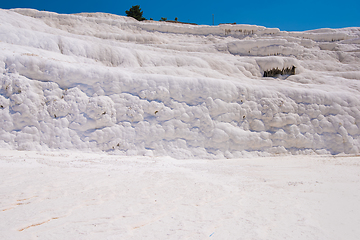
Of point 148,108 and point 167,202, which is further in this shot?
point 148,108

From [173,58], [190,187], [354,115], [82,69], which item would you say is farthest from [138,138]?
[354,115]

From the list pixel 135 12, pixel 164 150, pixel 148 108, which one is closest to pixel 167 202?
pixel 164 150

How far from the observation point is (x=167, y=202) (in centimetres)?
314

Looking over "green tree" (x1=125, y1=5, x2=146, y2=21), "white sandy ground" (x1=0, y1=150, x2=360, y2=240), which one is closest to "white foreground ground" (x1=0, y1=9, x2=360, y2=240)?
"white sandy ground" (x1=0, y1=150, x2=360, y2=240)

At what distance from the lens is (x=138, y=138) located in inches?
264

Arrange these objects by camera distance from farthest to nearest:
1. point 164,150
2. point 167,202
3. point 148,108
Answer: point 148,108, point 164,150, point 167,202

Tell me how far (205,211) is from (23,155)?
14.2ft

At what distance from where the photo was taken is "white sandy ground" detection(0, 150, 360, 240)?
7.69 ft

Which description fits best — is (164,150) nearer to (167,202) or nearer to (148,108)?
(148,108)

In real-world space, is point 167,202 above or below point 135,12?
below

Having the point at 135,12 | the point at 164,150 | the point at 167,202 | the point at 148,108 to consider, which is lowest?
the point at 167,202

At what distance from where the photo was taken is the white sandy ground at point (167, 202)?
2.34m

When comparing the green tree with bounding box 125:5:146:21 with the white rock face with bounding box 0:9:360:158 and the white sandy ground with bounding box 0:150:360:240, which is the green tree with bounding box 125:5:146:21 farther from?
the white sandy ground with bounding box 0:150:360:240

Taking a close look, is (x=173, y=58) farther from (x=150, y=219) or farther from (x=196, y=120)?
(x=150, y=219)
